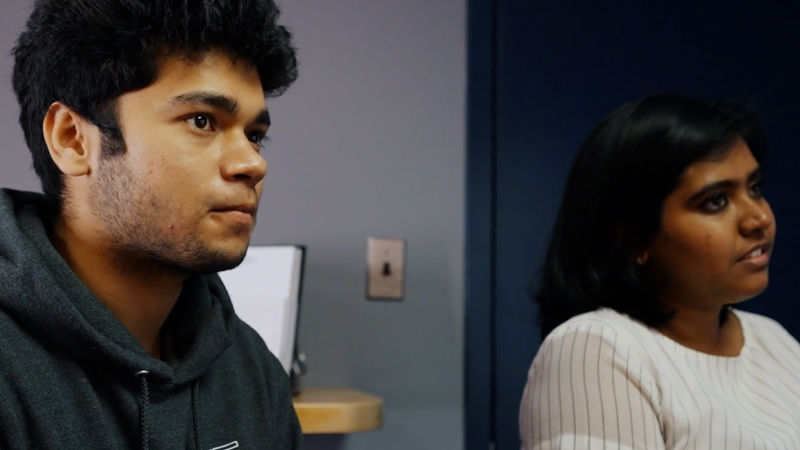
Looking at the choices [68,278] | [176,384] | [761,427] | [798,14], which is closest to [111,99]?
[68,278]

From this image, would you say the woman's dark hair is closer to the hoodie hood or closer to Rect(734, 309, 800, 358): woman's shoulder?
Rect(734, 309, 800, 358): woman's shoulder

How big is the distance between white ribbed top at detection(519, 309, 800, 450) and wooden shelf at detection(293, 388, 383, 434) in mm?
436

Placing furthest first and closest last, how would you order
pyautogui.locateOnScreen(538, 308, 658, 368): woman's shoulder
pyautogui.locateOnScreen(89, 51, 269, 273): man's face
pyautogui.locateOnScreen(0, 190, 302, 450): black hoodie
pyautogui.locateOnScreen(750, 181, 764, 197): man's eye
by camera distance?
pyautogui.locateOnScreen(750, 181, 764, 197): man's eye → pyautogui.locateOnScreen(538, 308, 658, 368): woman's shoulder → pyautogui.locateOnScreen(89, 51, 269, 273): man's face → pyautogui.locateOnScreen(0, 190, 302, 450): black hoodie

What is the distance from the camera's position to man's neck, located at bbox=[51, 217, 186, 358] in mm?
960

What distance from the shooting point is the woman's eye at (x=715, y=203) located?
4.01 feet

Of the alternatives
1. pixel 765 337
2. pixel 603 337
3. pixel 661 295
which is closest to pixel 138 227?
pixel 603 337

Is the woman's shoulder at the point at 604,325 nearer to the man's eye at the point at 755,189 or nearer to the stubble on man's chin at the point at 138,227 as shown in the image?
the man's eye at the point at 755,189

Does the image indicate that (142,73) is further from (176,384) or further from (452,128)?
(452,128)

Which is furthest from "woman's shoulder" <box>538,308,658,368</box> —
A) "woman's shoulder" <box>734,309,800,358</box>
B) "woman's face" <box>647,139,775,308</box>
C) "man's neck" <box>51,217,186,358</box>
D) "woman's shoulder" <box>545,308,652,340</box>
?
"man's neck" <box>51,217,186,358</box>

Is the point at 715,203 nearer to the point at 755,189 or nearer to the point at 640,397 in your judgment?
the point at 755,189

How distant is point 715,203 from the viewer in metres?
1.23

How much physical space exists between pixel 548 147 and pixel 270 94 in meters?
0.93

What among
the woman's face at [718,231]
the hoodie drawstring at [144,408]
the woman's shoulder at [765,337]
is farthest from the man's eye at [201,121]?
the woman's shoulder at [765,337]

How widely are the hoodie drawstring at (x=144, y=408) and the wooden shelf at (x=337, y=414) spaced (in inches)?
24.8
